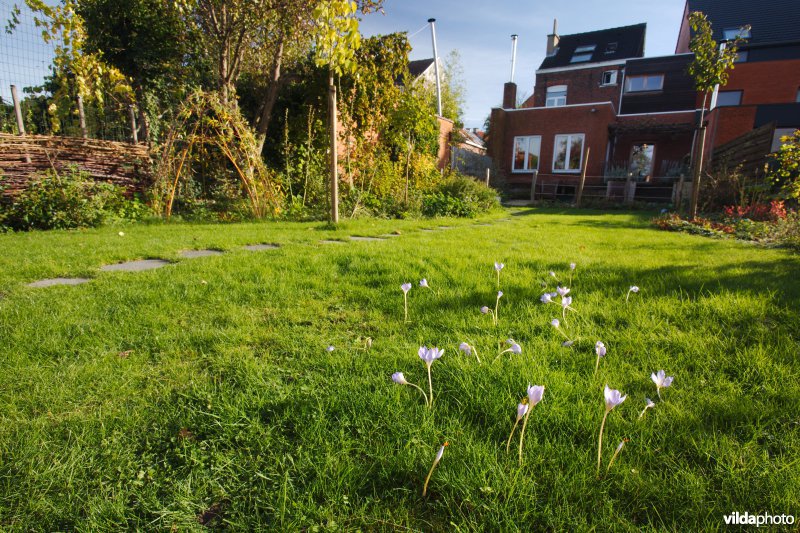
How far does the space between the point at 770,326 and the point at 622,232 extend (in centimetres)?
492

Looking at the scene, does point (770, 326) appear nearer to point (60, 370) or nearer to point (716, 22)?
point (60, 370)

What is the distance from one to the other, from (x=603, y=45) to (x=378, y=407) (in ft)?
99.5

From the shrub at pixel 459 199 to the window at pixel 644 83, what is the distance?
17228 millimetres

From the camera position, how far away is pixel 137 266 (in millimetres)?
3430

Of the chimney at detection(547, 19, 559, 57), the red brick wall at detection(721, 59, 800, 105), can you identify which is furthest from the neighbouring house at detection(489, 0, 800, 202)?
the chimney at detection(547, 19, 559, 57)

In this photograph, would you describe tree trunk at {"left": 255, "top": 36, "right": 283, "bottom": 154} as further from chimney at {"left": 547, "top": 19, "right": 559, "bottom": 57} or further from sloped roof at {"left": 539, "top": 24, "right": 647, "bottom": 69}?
chimney at {"left": 547, "top": 19, "right": 559, "bottom": 57}

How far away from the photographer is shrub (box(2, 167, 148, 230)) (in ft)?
19.2

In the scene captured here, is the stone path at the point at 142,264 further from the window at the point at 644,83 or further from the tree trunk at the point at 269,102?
the window at the point at 644,83

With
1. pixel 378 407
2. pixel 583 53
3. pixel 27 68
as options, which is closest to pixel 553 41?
pixel 583 53

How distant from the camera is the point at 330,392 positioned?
4.87 feet

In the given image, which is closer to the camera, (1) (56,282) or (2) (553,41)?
(1) (56,282)

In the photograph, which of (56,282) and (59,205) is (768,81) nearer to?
(56,282)

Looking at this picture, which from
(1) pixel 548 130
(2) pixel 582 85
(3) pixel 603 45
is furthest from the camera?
(3) pixel 603 45

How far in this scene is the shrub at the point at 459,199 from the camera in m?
9.18
